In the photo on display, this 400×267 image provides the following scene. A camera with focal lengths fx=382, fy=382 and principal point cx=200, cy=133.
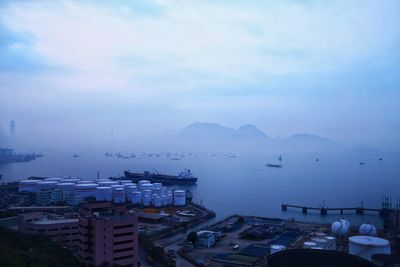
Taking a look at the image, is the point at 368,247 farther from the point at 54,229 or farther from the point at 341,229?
the point at 54,229

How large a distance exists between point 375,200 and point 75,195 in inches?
344

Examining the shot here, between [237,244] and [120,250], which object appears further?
[237,244]

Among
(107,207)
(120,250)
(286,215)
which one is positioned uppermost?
(107,207)

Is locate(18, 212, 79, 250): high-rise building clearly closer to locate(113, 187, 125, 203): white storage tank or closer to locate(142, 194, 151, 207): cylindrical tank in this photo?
locate(142, 194, 151, 207): cylindrical tank

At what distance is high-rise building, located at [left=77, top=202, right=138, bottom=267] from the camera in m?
3.93

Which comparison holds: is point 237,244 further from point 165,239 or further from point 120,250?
point 120,250

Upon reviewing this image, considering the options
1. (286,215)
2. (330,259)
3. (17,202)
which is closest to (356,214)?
(286,215)

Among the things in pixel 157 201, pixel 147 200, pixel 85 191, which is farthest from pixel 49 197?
pixel 157 201

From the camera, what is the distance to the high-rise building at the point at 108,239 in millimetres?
3926

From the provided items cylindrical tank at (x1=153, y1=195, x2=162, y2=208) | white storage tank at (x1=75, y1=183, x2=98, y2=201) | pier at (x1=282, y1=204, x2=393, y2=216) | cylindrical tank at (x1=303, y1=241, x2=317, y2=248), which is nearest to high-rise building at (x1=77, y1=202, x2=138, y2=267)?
cylindrical tank at (x1=303, y1=241, x2=317, y2=248)

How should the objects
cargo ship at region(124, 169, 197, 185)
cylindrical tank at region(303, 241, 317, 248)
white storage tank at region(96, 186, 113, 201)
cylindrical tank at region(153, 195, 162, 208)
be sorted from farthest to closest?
cargo ship at region(124, 169, 197, 185), white storage tank at region(96, 186, 113, 201), cylindrical tank at region(153, 195, 162, 208), cylindrical tank at region(303, 241, 317, 248)

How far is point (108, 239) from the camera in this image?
394cm

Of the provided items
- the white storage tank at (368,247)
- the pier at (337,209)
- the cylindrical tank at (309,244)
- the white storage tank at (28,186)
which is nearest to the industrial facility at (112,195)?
the white storage tank at (28,186)

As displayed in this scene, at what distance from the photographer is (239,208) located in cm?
1002
